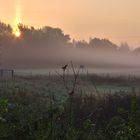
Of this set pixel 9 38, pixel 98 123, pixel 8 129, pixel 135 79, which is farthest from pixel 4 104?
pixel 9 38

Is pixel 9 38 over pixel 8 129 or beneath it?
over

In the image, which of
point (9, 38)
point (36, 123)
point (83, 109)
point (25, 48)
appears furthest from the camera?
point (25, 48)

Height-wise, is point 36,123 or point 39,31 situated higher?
point 39,31

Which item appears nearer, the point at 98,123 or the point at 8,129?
the point at 8,129

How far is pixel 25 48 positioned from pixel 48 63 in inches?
479

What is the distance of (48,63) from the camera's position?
16375 cm

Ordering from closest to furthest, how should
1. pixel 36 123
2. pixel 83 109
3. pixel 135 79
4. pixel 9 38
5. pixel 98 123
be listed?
pixel 36 123
pixel 98 123
pixel 83 109
pixel 135 79
pixel 9 38

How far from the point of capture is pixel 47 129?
6070 millimetres

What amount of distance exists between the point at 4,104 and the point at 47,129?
924 mm

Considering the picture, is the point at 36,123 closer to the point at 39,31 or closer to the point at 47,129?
the point at 47,129

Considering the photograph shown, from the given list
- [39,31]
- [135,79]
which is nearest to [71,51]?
[39,31]

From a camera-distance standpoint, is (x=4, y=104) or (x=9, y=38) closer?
(x=4, y=104)

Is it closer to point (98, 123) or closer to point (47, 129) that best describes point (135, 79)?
point (98, 123)

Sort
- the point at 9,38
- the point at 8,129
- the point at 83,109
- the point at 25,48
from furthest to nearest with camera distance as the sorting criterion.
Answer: the point at 25,48, the point at 9,38, the point at 83,109, the point at 8,129
